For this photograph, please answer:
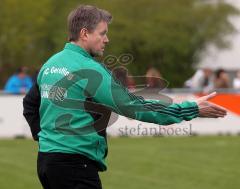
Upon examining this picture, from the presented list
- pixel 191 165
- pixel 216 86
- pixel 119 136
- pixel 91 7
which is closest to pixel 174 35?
pixel 216 86

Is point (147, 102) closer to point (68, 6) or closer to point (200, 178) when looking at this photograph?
point (200, 178)

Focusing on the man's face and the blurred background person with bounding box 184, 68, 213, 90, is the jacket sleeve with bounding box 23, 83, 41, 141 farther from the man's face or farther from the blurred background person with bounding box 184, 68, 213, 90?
the blurred background person with bounding box 184, 68, 213, 90

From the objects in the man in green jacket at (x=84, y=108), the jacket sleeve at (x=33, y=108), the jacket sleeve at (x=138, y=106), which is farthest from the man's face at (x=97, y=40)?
the jacket sleeve at (x=33, y=108)

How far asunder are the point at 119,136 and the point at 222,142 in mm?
3286

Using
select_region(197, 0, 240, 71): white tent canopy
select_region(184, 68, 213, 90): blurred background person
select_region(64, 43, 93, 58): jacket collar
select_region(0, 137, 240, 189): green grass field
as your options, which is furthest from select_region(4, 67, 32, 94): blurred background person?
select_region(197, 0, 240, 71): white tent canopy

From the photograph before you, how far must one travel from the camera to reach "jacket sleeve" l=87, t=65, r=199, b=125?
6000 millimetres

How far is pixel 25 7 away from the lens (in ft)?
209

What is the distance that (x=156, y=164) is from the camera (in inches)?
593

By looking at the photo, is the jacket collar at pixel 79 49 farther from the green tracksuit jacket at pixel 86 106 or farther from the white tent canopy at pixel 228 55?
the white tent canopy at pixel 228 55

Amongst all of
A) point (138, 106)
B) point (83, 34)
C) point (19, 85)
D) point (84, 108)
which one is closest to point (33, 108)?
point (84, 108)

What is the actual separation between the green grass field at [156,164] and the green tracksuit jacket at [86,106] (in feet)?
20.2

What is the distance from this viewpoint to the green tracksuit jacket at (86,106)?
19.7 ft

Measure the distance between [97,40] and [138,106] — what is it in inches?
21.7

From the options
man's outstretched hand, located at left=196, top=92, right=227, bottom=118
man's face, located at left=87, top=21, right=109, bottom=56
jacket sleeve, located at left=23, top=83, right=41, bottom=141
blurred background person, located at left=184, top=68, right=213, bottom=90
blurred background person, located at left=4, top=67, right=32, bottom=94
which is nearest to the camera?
man's outstretched hand, located at left=196, top=92, right=227, bottom=118
